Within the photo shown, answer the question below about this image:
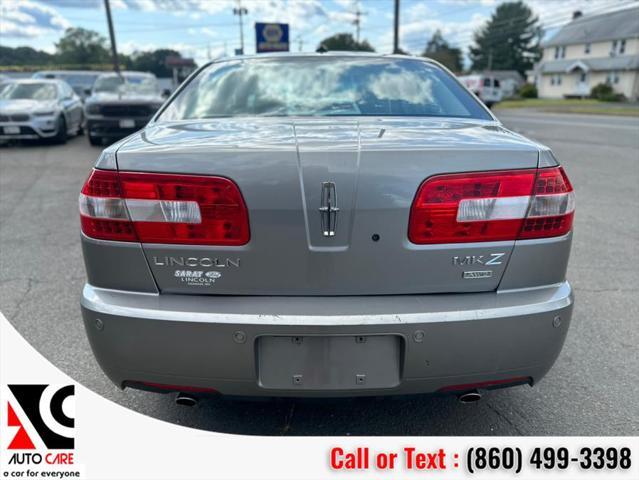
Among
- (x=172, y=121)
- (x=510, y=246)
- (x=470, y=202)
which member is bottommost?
(x=510, y=246)

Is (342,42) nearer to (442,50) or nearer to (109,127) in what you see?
(442,50)

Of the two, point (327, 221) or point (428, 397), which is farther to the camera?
point (428, 397)

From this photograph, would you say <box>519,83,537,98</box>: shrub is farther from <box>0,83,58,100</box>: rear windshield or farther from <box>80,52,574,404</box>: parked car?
<box>80,52,574,404</box>: parked car

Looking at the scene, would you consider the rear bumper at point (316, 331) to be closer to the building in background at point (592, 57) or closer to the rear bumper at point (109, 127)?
the rear bumper at point (109, 127)

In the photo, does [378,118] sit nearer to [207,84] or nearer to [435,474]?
[207,84]

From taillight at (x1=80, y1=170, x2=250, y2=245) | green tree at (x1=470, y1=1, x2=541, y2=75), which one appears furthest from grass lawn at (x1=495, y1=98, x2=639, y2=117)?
green tree at (x1=470, y1=1, x2=541, y2=75)

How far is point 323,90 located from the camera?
2.76 meters

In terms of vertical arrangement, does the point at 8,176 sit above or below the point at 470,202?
below

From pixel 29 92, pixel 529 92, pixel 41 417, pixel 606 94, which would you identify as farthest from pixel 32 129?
pixel 529 92

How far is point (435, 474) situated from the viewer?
1910mm

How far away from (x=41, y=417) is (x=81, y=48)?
3827 inches

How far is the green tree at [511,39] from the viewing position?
3273 inches

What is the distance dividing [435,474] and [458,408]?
53 centimetres

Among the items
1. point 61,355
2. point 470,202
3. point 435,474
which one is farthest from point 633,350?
point 61,355
